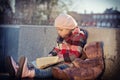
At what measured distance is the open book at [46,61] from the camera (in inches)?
77.6

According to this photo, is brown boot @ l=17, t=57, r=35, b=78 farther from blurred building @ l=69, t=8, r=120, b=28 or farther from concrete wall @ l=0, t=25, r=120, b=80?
blurred building @ l=69, t=8, r=120, b=28

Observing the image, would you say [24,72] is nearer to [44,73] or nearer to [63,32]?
[44,73]

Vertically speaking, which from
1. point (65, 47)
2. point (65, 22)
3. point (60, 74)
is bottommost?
point (60, 74)

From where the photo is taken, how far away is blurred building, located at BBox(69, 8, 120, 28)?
6.45 feet

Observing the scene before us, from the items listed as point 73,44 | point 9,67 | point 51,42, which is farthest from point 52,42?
point 9,67

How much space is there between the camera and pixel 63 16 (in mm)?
1979

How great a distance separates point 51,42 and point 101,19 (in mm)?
267

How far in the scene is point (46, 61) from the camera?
198 cm

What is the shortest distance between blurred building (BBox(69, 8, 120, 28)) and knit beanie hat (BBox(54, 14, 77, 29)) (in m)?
0.03

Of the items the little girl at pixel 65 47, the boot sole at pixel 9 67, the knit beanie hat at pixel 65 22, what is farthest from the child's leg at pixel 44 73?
the knit beanie hat at pixel 65 22

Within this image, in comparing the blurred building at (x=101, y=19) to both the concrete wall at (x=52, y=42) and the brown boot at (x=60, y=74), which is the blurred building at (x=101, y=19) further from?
the brown boot at (x=60, y=74)

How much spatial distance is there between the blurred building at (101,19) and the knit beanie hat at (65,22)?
0.03 m

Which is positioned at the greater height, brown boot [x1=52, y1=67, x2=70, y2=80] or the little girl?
the little girl

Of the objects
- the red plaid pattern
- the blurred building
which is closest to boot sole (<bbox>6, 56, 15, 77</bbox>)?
the red plaid pattern
